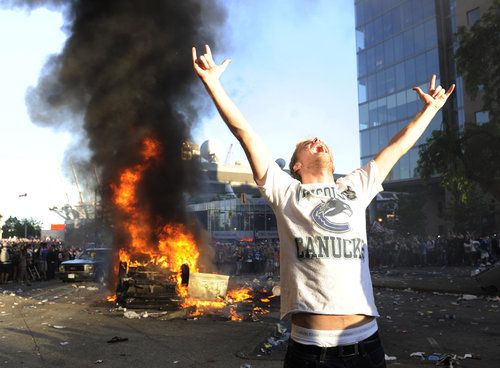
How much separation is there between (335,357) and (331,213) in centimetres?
63

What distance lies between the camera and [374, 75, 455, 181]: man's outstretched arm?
255 centimetres

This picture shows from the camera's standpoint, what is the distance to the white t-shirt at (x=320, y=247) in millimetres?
2055

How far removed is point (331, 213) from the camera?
7.01ft

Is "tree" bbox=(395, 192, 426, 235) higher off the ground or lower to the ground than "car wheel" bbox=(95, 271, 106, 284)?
higher

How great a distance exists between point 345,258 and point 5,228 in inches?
3930

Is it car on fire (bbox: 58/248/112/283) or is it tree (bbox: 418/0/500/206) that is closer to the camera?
tree (bbox: 418/0/500/206)

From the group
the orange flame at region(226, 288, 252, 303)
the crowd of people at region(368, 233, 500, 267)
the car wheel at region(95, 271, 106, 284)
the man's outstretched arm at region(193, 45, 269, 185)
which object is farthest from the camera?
the crowd of people at region(368, 233, 500, 267)

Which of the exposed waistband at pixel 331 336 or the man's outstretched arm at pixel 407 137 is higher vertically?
the man's outstretched arm at pixel 407 137

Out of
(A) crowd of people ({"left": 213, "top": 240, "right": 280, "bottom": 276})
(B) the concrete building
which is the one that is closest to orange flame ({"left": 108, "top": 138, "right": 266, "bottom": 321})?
(A) crowd of people ({"left": 213, "top": 240, "right": 280, "bottom": 276})

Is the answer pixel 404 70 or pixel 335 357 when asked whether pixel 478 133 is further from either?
pixel 404 70

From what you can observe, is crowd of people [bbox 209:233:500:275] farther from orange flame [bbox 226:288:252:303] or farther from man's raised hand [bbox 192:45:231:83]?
man's raised hand [bbox 192:45:231:83]

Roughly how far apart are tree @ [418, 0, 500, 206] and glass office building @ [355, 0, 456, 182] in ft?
82.8

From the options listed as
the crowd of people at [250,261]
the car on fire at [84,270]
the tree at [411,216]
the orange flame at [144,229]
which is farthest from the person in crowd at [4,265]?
the tree at [411,216]

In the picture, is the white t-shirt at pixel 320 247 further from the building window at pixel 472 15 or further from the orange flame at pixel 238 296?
the building window at pixel 472 15
